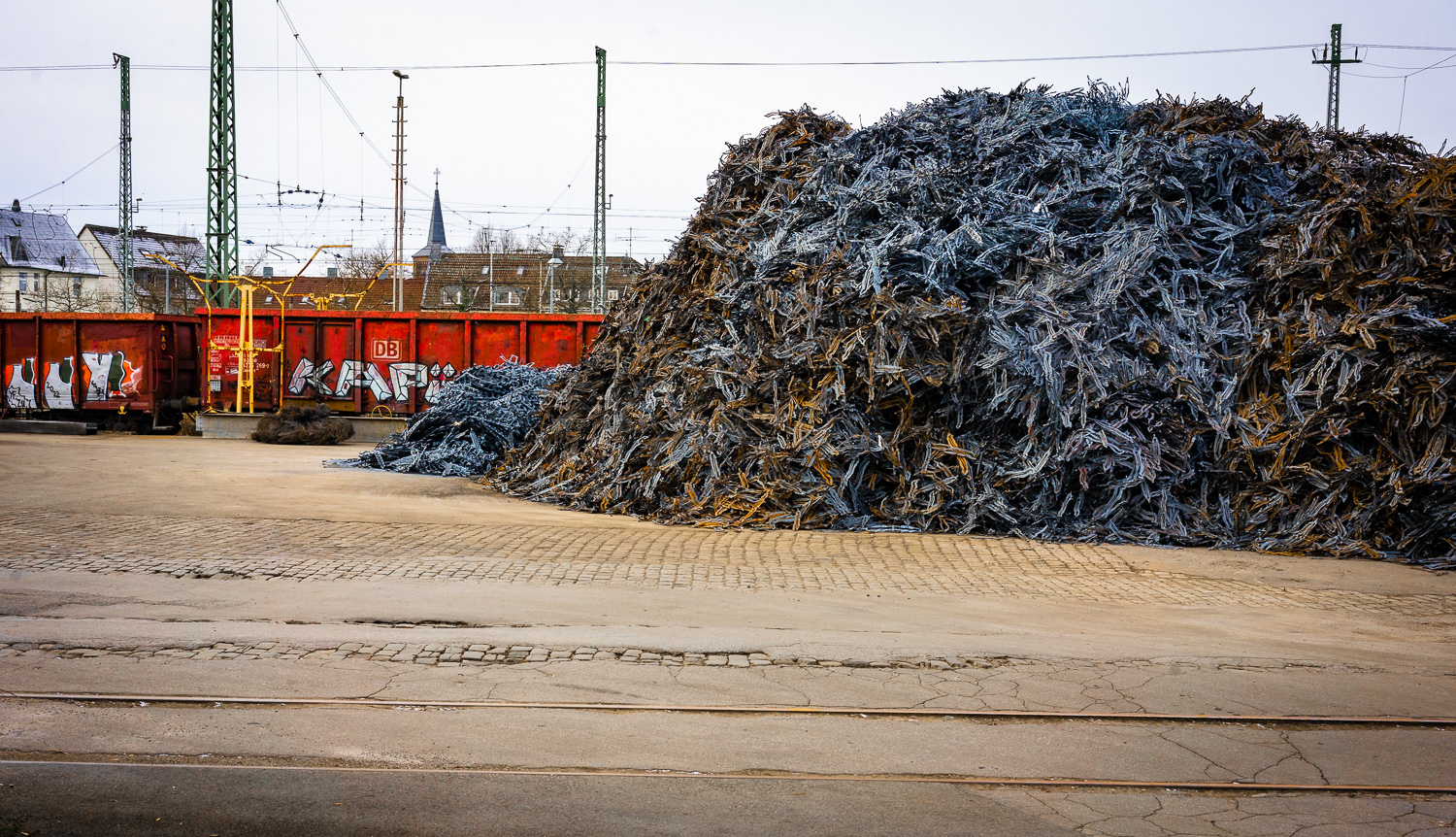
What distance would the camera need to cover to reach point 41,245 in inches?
2697

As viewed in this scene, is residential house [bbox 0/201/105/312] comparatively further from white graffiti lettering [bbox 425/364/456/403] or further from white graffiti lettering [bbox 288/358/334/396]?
white graffiti lettering [bbox 425/364/456/403]

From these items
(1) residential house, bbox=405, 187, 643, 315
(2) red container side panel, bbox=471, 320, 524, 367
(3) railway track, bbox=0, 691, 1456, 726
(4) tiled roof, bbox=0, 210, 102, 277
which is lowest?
(3) railway track, bbox=0, 691, 1456, 726

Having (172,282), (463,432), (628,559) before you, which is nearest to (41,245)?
(172,282)

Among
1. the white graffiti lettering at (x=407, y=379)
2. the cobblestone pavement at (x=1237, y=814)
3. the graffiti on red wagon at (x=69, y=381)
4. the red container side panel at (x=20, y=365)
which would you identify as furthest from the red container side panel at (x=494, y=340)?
the cobblestone pavement at (x=1237, y=814)

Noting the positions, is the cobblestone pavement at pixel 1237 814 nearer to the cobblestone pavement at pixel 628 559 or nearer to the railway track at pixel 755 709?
the railway track at pixel 755 709

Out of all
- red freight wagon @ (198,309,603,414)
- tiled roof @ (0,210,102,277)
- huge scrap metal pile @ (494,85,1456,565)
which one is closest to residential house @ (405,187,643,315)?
red freight wagon @ (198,309,603,414)

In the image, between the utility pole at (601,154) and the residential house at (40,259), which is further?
the residential house at (40,259)

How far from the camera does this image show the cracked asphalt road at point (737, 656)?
4.15m

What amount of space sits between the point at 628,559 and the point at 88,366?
19411 millimetres

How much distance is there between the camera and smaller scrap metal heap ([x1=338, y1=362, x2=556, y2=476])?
15359 mm

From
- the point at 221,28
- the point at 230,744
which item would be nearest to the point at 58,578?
the point at 230,744

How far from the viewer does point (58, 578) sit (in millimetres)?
7219

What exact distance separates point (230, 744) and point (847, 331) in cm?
829

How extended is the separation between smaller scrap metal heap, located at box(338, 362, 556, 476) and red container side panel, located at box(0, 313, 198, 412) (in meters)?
9.06
